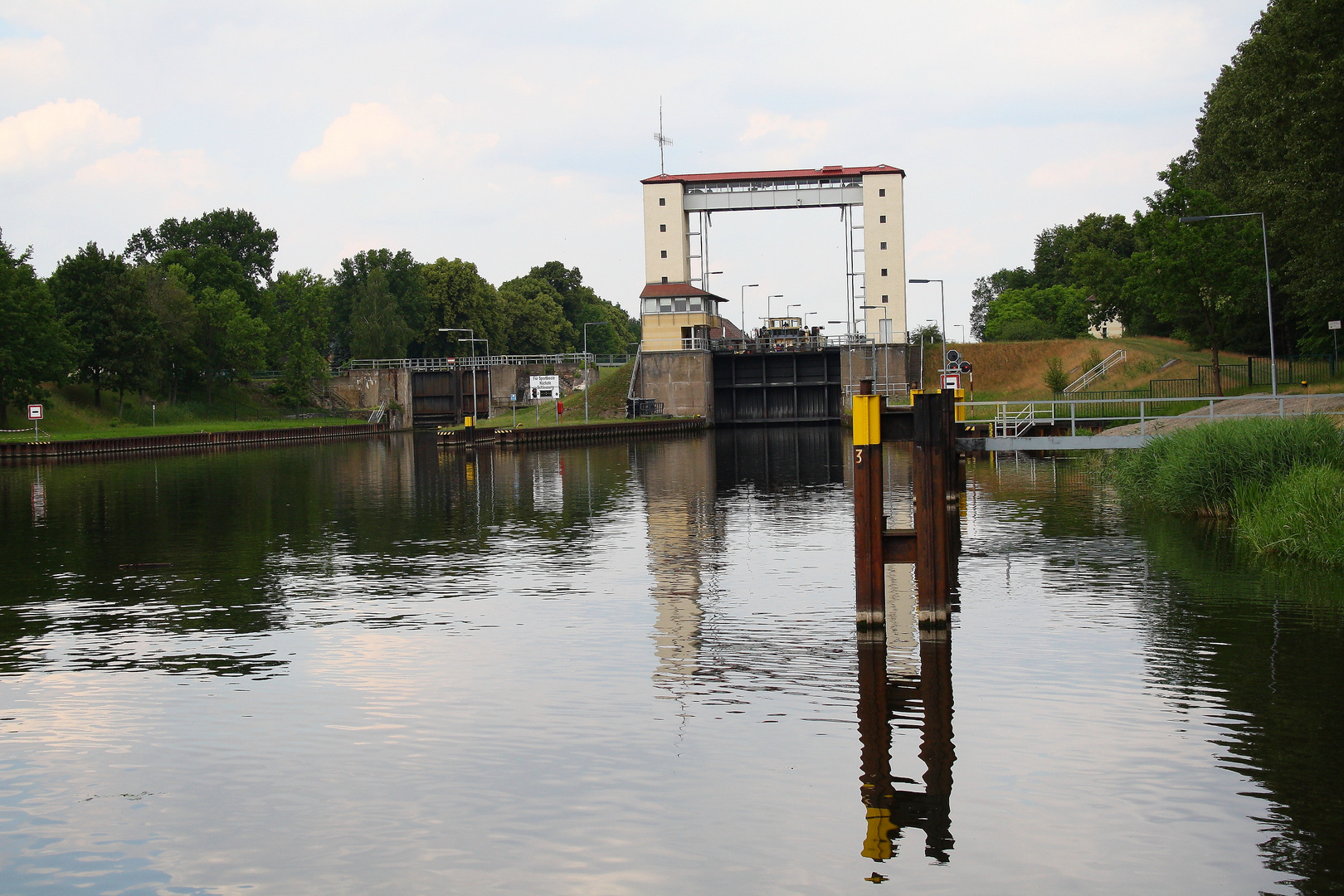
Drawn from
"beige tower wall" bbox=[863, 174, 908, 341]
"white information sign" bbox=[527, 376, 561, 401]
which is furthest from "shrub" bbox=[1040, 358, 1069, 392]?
"white information sign" bbox=[527, 376, 561, 401]

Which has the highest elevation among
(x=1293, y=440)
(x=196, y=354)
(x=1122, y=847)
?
(x=196, y=354)

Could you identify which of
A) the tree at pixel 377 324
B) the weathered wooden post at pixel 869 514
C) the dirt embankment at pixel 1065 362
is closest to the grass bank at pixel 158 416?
the tree at pixel 377 324

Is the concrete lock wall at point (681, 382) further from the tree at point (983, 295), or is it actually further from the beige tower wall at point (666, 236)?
the tree at point (983, 295)

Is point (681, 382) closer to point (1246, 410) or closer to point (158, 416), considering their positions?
point (158, 416)

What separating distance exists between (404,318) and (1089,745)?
9566cm

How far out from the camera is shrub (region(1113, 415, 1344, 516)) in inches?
819

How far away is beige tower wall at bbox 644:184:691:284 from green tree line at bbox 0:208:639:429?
86.2 feet

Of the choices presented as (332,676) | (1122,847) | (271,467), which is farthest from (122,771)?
(271,467)

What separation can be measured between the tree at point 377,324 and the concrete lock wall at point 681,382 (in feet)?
101

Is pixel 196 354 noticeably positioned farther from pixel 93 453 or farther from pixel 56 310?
pixel 93 453

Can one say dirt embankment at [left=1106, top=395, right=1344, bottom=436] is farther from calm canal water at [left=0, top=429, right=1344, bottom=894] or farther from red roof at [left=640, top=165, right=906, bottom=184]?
red roof at [left=640, top=165, right=906, bottom=184]

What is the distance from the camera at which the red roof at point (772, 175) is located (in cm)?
7206

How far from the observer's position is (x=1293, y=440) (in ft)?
68.5

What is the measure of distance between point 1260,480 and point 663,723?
1517 centimetres
